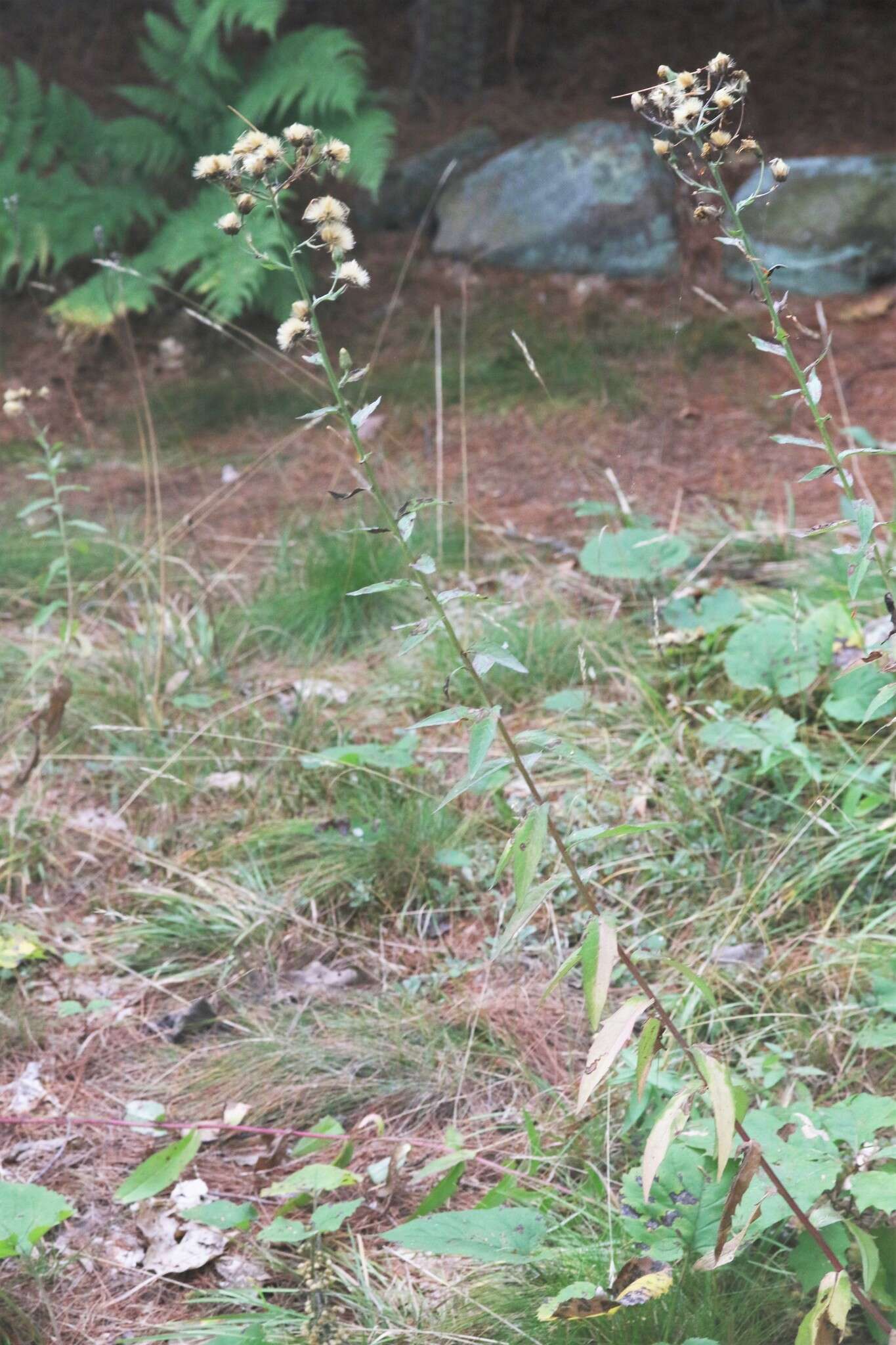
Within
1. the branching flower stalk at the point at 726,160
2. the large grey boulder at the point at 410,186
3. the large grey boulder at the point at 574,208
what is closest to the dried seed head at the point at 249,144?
the branching flower stalk at the point at 726,160

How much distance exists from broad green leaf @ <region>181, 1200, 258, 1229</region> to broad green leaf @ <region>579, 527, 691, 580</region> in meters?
1.61

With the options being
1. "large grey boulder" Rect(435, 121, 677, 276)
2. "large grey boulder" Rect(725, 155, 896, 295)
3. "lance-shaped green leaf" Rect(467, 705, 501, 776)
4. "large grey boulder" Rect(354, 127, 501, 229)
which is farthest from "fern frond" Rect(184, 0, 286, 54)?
"lance-shaped green leaf" Rect(467, 705, 501, 776)

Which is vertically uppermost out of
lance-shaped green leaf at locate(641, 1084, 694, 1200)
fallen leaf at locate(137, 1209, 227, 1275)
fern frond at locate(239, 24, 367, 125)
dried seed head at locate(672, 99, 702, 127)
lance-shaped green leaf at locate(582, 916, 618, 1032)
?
dried seed head at locate(672, 99, 702, 127)

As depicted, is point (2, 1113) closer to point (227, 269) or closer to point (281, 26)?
point (227, 269)

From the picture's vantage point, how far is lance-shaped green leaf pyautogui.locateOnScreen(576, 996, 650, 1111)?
4.02 feet

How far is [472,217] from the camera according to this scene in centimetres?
544

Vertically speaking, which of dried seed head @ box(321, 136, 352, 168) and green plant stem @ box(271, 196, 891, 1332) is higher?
dried seed head @ box(321, 136, 352, 168)

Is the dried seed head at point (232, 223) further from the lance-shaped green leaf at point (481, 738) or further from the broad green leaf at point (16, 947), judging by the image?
the broad green leaf at point (16, 947)

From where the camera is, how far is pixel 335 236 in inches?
48.1

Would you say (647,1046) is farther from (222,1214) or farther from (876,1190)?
(222,1214)

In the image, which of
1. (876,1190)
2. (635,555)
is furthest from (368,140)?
(876,1190)

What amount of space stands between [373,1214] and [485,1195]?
0.18 m

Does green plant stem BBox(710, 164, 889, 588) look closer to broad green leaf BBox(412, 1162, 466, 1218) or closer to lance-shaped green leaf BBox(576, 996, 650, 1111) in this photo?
lance-shaped green leaf BBox(576, 996, 650, 1111)

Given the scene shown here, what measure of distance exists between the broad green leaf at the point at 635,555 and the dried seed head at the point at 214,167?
1686 mm
